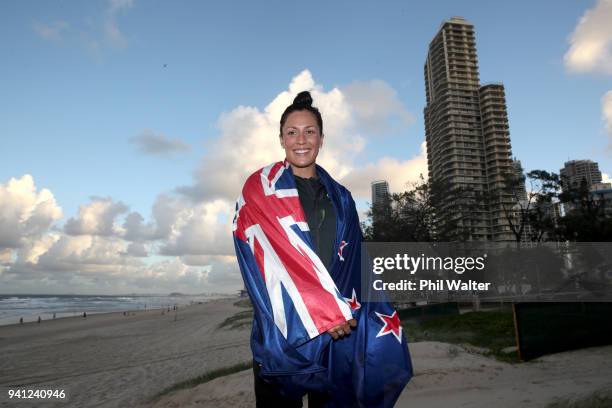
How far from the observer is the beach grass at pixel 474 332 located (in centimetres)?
1108

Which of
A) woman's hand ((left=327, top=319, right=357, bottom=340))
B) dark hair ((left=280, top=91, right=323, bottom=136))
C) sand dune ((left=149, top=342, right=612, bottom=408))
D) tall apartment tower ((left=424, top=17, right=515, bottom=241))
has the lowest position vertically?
sand dune ((left=149, top=342, right=612, bottom=408))

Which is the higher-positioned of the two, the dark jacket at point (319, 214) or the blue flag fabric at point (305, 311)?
the dark jacket at point (319, 214)

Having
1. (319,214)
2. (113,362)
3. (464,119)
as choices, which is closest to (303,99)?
(319,214)

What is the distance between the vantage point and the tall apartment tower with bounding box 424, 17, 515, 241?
9162cm

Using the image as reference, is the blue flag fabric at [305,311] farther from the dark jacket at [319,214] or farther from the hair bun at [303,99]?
the hair bun at [303,99]

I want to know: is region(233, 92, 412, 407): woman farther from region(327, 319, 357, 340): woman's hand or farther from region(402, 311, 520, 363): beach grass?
region(402, 311, 520, 363): beach grass

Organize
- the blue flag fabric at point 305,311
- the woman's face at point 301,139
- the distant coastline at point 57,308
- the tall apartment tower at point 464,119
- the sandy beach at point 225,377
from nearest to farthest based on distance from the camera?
the blue flag fabric at point 305,311
the woman's face at point 301,139
the sandy beach at point 225,377
the distant coastline at point 57,308
the tall apartment tower at point 464,119

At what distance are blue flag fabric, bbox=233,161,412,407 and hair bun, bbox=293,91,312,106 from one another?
490 mm

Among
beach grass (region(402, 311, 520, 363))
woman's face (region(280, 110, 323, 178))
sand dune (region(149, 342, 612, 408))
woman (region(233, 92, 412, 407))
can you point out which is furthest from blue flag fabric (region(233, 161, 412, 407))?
beach grass (region(402, 311, 520, 363))

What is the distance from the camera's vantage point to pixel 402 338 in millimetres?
2016

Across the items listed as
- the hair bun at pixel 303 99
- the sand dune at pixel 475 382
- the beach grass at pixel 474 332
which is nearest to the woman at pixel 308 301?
the hair bun at pixel 303 99

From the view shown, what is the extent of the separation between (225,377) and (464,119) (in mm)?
96491

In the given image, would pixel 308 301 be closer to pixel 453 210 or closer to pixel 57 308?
pixel 453 210

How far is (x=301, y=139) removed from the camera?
7.55ft
